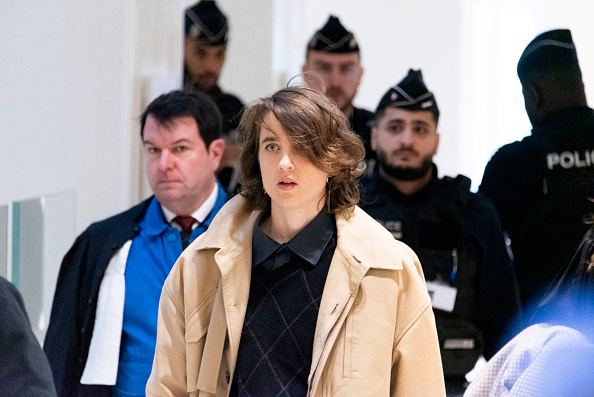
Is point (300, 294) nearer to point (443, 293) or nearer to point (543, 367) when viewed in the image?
point (543, 367)

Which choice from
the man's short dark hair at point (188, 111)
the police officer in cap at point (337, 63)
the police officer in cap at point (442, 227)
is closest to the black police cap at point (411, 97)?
the police officer in cap at point (442, 227)

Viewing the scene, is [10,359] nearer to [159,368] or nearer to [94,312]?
[159,368]

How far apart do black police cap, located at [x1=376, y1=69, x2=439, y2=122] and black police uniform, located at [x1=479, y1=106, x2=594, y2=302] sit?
0.42 meters

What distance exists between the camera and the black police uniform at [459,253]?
11.0ft

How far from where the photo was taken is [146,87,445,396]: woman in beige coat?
6.92ft

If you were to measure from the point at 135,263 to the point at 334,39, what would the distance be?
5.50 ft

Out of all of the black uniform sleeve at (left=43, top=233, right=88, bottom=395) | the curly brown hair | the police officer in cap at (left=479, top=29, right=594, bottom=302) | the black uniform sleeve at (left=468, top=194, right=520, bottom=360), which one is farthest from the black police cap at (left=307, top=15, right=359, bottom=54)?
the curly brown hair

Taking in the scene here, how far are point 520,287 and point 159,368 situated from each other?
1791 mm

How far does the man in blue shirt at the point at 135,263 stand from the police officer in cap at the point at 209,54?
1.14 meters

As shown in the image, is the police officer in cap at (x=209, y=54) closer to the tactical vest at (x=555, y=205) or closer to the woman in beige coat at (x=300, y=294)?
the tactical vest at (x=555, y=205)

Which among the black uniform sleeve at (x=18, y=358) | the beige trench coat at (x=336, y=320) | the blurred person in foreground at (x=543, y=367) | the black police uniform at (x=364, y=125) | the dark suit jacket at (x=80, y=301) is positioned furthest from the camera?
the black police uniform at (x=364, y=125)

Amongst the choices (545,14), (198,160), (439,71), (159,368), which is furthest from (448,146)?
(159,368)

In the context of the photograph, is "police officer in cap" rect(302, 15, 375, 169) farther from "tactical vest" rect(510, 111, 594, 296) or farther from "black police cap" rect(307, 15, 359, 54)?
"tactical vest" rect(510, 111, 594, 296)

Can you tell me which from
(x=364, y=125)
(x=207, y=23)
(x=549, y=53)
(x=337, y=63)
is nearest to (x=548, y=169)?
(x=549, y=53)
